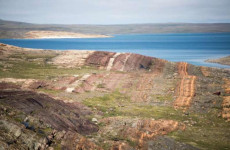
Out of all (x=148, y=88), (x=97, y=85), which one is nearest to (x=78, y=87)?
(x=97, y=85)

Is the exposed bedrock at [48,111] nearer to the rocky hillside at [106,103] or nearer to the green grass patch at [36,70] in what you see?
the rocky hillside at [106,103]

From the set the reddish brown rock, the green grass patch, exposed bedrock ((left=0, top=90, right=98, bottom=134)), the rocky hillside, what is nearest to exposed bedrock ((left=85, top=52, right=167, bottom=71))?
the reddish brown rock

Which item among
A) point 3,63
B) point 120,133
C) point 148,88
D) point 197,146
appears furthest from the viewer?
point 3,63

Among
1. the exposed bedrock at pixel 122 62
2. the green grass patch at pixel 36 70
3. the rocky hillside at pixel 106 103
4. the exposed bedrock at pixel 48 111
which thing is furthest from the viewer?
the exposed bedrock at pixel 122 62

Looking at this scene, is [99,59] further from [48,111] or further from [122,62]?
[48,111]

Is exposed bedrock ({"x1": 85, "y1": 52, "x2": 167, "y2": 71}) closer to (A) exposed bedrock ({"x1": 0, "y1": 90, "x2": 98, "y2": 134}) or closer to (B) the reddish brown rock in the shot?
(B) the reddish brown rock

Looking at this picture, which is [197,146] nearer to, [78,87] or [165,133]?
[165,133]

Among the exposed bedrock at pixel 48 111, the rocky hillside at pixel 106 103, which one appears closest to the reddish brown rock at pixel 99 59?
the rocky hillside at pixel 106 103

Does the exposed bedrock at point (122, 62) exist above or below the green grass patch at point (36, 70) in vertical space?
above
